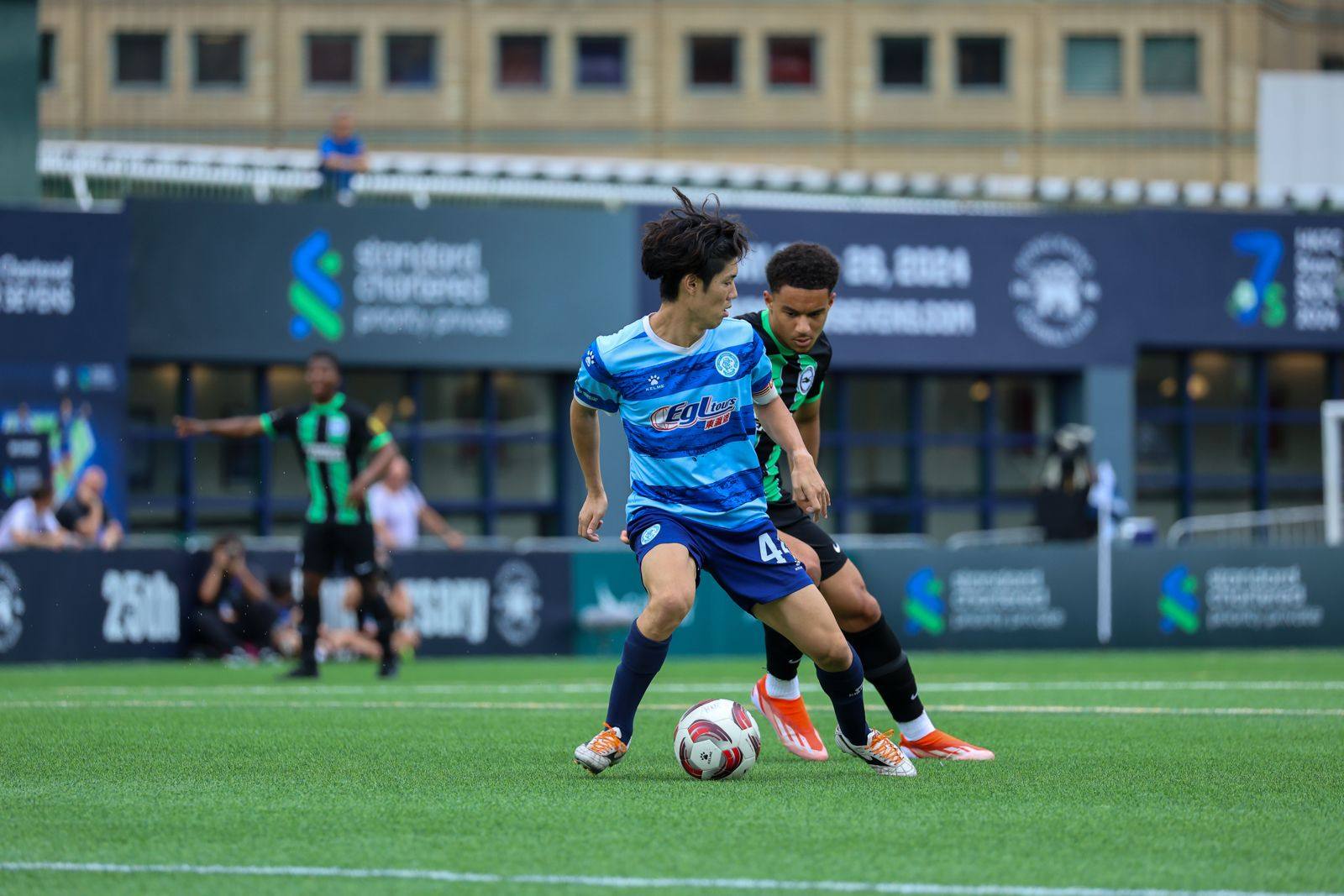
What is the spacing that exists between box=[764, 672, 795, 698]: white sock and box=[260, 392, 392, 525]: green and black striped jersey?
6.17 m

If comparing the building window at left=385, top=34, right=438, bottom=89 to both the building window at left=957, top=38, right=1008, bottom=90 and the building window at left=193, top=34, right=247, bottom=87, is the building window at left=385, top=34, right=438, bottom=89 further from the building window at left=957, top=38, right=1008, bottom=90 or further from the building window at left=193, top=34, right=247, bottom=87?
the building window at left=957, top=38, right=1008, bottom=90

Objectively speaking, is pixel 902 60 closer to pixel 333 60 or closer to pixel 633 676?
pixel 333 60

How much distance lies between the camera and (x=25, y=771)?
7.11 meters

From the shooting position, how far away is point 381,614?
14188 millimetres

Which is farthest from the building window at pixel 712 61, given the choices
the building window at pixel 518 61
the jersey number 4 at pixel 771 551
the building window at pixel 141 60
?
the jersey number 4 at pixel 771 551

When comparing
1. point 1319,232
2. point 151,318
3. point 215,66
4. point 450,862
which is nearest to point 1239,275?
point 1319,232

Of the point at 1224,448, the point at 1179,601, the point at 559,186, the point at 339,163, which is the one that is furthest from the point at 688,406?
the point at 1224,448

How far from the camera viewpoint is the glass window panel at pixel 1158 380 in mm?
26781

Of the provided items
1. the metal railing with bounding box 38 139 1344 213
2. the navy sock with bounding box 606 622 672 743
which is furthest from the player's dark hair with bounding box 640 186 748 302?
the metal railing with bounding box 38 139 1344 213

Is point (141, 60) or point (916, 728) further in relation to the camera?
point (141, 60)

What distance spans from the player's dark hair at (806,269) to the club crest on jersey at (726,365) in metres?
0.43

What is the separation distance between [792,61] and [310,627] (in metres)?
34.5

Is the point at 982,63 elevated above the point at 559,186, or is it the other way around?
the point at 982,63

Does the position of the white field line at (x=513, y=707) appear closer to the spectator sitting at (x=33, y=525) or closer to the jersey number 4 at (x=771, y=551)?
the jersey number 4 at (x=771, y=551)
